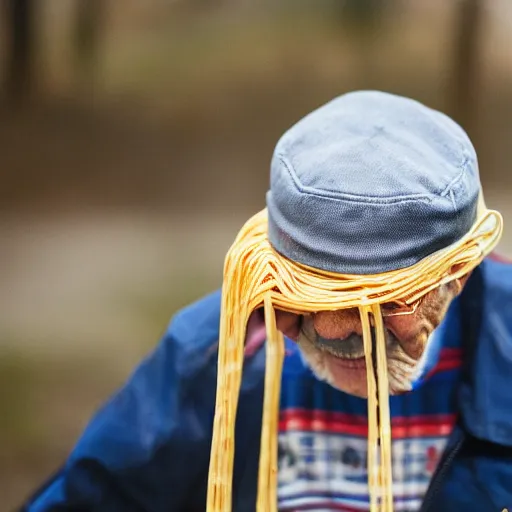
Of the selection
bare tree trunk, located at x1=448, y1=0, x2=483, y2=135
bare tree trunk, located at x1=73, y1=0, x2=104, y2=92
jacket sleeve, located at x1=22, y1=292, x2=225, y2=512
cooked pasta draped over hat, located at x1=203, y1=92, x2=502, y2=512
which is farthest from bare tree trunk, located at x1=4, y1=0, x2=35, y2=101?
cooked pasta draped over hat, located at x1=203, y1=92, x2=502, y2=512

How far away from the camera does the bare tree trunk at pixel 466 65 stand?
3211 mm

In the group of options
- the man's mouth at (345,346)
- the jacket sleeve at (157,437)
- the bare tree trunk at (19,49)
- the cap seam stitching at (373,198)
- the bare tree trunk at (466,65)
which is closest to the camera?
the cap seam stitching at (373,198)

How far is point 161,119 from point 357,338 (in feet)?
9.48

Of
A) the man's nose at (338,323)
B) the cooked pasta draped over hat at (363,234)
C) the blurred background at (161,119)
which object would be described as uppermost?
the cooked pasta draped over hat at (363,234)

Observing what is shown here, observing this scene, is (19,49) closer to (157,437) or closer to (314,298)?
(157,437)

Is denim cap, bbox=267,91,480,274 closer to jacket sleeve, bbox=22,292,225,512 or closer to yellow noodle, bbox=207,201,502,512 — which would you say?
yellow noodle, bbox=207,201,502,512

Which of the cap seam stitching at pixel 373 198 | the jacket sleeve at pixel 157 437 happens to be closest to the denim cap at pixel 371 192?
the cap seam stitching at pixel 373 198

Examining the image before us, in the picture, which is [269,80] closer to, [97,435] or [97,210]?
[97,210]

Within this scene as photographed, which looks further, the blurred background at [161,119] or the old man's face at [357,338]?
the blurred background at [161,119]

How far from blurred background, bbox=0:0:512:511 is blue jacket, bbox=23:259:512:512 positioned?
1393 millimetres

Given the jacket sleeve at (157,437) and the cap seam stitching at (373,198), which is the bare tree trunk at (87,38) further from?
the cap seam stitching at (373,198)

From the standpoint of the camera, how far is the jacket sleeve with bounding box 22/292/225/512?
3.52ft

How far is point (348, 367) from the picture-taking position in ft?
3.16

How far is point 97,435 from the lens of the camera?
111 cm
